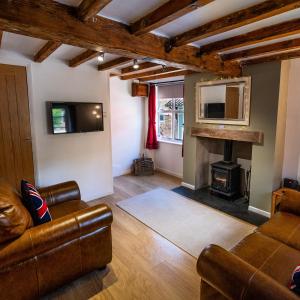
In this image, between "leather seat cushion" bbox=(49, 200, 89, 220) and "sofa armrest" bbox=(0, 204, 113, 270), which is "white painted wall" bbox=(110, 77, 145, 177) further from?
"sofa armrest" bbox=(0, 204, 113, 270)

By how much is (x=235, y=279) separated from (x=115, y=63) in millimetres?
2915

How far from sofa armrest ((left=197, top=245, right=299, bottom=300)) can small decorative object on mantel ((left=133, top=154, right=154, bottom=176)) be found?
12.8 ft

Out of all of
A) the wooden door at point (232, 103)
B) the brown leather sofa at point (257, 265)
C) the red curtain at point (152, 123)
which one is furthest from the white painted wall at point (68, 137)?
the brown leather sofa at point (257, 265)

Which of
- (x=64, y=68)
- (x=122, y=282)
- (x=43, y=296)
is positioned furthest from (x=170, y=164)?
(x=43, y=296)

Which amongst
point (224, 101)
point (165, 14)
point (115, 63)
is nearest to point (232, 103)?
point (224, 101)

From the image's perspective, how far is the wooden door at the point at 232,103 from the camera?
11.3 ft

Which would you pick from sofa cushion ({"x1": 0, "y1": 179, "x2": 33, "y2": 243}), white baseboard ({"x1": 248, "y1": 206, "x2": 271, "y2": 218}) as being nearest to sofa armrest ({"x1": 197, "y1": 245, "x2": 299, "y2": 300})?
sofa cushion ({"x1": 0, "y1": 179, "x2": 33, "y2": 243})

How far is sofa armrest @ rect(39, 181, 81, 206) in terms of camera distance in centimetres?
255

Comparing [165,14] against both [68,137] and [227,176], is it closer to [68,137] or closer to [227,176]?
[68,137]

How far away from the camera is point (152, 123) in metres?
5.53

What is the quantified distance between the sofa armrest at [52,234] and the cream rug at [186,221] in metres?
1.13

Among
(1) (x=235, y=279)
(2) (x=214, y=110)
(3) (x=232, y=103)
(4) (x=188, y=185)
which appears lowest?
(4) (x=188, y=185)

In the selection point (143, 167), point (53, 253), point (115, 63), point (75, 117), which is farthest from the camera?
point (143, 167)

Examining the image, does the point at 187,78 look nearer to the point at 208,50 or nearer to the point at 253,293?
the point at 208,50
